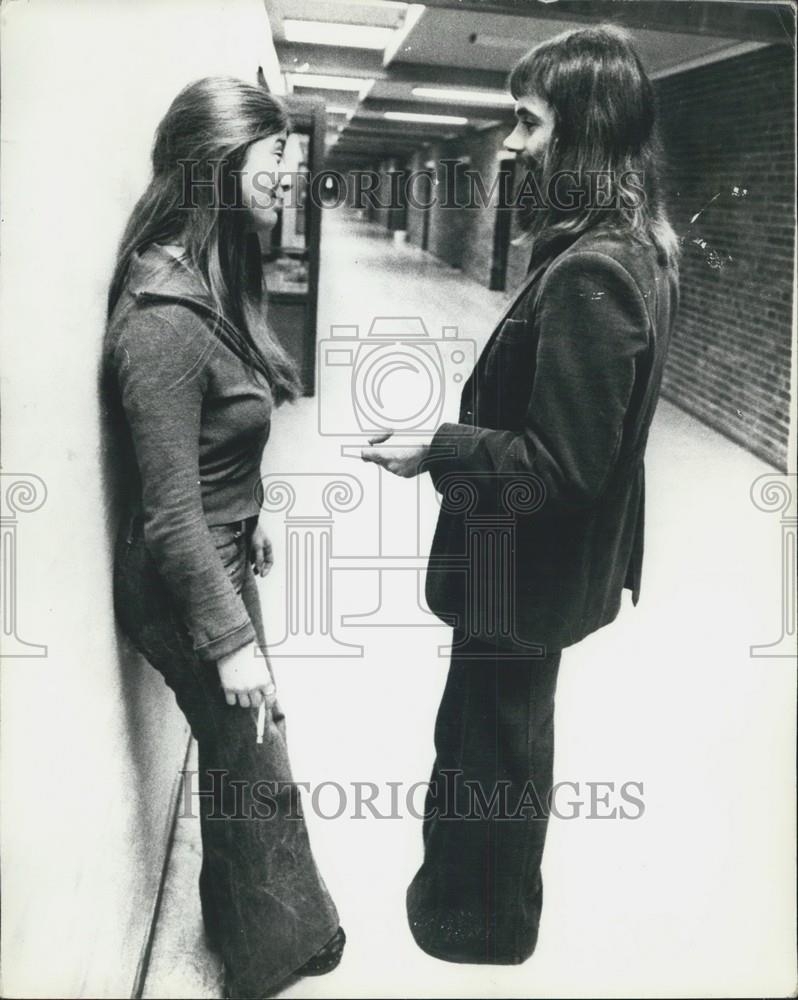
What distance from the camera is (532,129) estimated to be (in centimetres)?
120

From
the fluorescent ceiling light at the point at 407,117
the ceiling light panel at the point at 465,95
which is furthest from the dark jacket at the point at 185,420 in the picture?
the fluorescent ceiling light at the point at 407,117

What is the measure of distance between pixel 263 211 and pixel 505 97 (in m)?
0.43

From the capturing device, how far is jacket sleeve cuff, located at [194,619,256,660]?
1.17 m

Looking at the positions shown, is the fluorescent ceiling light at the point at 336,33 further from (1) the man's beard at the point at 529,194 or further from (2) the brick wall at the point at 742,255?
(2) the brick wall at the point at 742,255

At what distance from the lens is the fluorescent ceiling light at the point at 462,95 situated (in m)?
1.44

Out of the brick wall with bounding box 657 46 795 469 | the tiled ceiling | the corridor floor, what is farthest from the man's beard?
the brick wall with bounding box 657 46 795 469

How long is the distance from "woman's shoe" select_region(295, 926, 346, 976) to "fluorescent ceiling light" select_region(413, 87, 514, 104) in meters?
1.44

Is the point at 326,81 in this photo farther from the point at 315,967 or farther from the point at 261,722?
the point at 315,967

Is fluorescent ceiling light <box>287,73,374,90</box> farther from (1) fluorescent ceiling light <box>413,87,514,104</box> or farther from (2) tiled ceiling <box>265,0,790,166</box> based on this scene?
(1) fluorescent ceiling light <box>413,87,514,104</box>

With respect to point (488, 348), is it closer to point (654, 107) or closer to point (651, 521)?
point (654, 107)

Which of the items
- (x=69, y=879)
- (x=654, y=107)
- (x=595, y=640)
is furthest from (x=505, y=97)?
(x=595, y=640)

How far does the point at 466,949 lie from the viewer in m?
1.57

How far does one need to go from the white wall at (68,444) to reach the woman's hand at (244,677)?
186 mm

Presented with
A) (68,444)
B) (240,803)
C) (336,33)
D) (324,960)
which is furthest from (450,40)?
(324,960)
